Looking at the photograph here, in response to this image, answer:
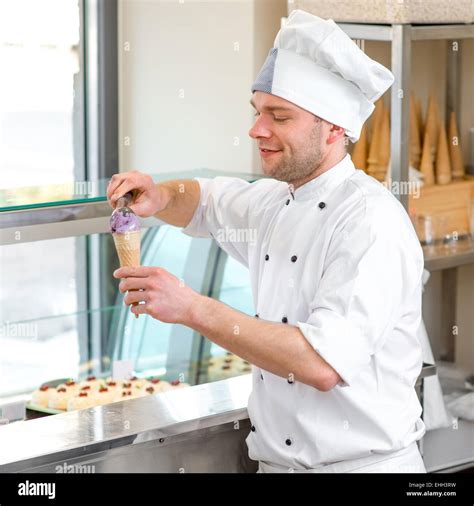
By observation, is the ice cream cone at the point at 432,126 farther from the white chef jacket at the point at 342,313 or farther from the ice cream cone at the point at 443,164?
the white chef jacket at the point at 342,313

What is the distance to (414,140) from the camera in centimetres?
372

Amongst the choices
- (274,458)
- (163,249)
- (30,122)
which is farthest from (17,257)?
(274,458)

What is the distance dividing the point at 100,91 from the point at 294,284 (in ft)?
8.01

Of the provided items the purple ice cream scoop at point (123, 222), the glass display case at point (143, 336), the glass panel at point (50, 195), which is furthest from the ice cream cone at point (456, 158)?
the purple ice cream scoop at point (123, 222)

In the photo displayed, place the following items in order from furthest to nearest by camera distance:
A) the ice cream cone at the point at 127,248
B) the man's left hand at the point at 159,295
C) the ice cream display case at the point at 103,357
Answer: the ice cream display case at the point at 103,357 < the ice cream cone at the point at 127,248 < the man's left hand at the point at 159,295

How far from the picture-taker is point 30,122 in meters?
4.33

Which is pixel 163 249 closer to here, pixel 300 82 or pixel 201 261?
pixel 201 261

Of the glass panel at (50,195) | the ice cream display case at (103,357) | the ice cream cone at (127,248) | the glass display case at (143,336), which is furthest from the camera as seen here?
the glass display case at (143,336)

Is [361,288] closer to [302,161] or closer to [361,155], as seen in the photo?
[302,161]

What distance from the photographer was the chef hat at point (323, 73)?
209cm

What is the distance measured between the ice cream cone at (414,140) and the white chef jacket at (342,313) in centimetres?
149

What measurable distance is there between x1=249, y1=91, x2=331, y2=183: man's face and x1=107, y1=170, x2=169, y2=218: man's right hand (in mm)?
350

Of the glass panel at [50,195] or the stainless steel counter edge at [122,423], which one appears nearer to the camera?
the stainless steel counter edge at [122,423]

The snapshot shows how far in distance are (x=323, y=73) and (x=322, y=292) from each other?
1.58 ft
